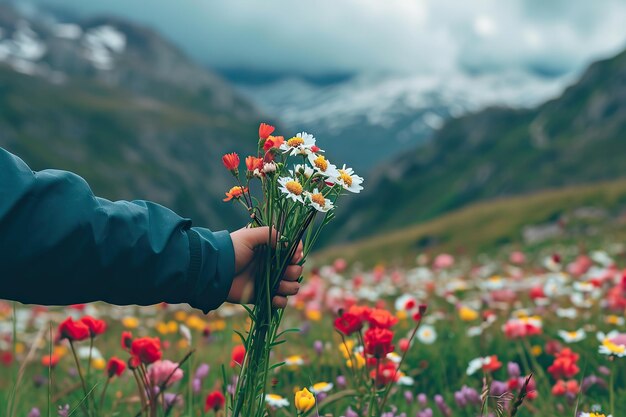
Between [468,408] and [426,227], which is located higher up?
[426,227]

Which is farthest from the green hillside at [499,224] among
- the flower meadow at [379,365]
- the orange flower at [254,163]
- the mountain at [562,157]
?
the mountain at [562,157]

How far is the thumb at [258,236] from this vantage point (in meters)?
2.22

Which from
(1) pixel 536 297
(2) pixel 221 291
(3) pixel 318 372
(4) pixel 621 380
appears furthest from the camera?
(1) pixel 536 297

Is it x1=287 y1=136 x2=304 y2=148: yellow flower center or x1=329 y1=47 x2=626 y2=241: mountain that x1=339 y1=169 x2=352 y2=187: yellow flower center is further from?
x1=329 y1=47 x2=626 y2=241: mountain

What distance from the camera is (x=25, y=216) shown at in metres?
2.10

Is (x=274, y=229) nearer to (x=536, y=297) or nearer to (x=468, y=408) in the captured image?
(x=468, y=408)

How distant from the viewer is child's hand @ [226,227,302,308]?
2225 millimetres

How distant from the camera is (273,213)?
86.9 inches

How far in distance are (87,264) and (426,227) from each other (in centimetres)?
9671

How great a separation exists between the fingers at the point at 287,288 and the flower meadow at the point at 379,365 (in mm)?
271

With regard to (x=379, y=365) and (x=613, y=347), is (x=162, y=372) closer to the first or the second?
(x=379, y=365)

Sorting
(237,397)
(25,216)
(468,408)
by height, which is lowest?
(237,397)

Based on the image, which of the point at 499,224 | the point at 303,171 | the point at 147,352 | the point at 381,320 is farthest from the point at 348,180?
the point at 499,224

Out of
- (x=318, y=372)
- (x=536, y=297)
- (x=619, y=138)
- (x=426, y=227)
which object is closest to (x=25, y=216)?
(x=318, y=372)
